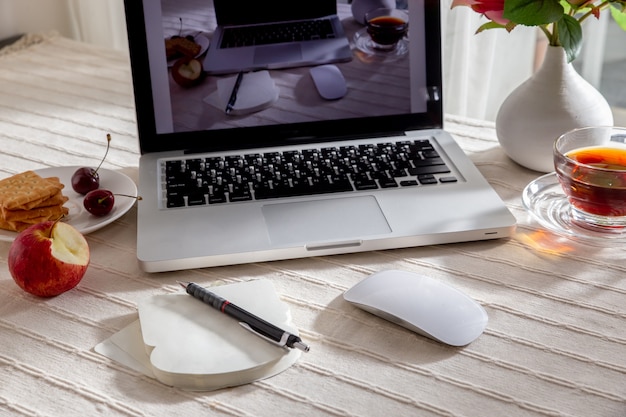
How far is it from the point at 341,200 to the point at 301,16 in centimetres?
29

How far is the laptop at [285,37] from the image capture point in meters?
1.08

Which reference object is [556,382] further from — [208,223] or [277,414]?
[208,223]

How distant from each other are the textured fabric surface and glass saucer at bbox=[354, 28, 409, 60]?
233mm

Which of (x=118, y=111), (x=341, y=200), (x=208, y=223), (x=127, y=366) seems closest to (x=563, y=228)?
(x=341, y=200)

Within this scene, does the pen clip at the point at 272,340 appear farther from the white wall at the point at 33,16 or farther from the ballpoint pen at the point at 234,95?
the white wall at the point at 33,16

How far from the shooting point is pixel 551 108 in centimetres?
104

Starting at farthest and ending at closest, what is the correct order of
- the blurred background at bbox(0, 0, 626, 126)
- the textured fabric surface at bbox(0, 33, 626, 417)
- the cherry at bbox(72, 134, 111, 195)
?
1. the blurred background at bbox(0, 0, 626, 126)
2. the cherry at bbox(72, 134, 111, 195)
3. the textured fabric surface at bbox(0, 33, 626, 417)

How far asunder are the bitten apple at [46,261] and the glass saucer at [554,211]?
0.56 metres

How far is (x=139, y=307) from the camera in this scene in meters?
0.79

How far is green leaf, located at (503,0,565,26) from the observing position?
0.92m

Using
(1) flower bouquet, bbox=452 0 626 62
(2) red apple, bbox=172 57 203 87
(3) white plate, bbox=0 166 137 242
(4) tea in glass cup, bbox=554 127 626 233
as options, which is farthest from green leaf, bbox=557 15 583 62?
(3) white plate, bbox=0 166 137 242

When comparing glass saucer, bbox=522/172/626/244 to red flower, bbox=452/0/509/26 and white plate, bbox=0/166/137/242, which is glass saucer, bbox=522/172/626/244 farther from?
white plate, bbox=0/166/137/242

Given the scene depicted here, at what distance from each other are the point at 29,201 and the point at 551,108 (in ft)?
2.26

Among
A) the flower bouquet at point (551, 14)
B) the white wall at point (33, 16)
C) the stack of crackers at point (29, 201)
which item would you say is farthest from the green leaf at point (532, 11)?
the white wall at point (33, 16)
